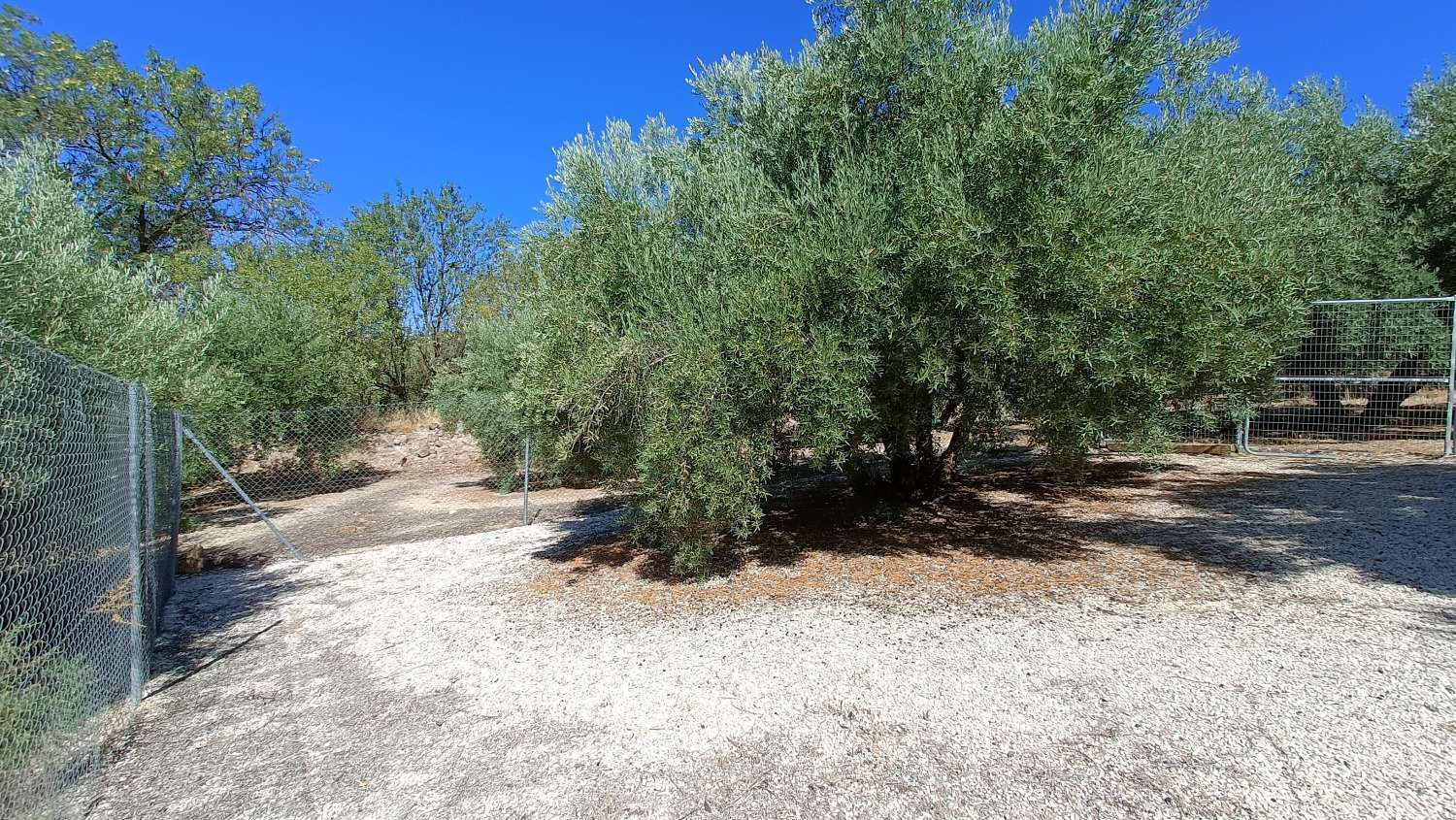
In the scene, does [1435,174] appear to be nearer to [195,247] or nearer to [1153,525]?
[1153,525]

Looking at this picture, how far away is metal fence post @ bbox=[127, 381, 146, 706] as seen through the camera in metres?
3.81

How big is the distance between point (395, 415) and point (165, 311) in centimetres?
1339

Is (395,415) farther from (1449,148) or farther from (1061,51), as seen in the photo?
(1449,148)

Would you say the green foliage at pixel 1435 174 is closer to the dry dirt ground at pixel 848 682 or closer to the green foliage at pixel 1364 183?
the green foliage at pixel 1364 183

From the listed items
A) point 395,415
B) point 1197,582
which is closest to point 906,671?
point 1197,582

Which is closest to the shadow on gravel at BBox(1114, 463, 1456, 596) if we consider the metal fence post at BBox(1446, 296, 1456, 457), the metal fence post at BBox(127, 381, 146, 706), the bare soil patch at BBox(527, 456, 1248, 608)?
the bare soil patch at BBox(527, 456, 1248, 608)

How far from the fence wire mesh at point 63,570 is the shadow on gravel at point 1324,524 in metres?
7.12

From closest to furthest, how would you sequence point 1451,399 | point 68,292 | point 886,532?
point 68,292
point 886,532
point 1451,399

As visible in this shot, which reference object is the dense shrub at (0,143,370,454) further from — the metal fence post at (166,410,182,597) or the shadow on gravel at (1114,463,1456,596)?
the shadow on gravel at (1114,463,1456,596)

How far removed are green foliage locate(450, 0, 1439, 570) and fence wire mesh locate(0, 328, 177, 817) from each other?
99.5 inches

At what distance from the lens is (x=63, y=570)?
3074 mm

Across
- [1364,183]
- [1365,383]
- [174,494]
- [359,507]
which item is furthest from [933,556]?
[1364,183]

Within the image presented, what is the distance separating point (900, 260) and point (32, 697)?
4895mm

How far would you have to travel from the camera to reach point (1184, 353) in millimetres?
4492
